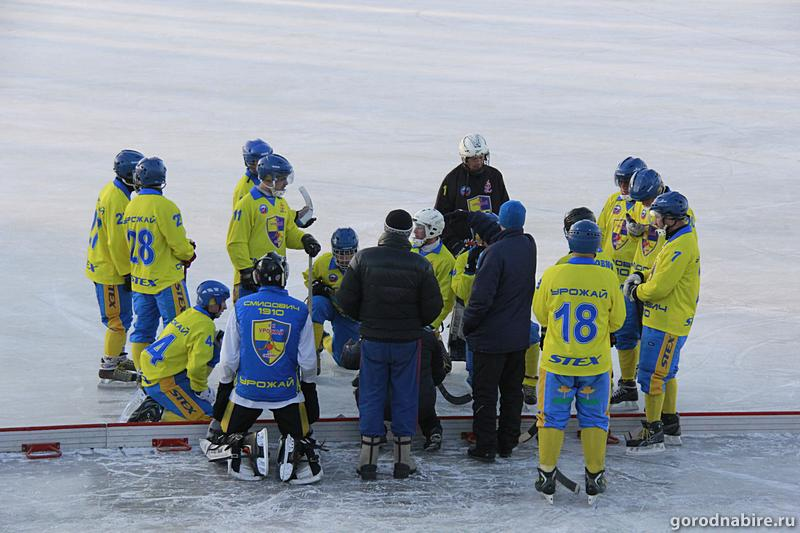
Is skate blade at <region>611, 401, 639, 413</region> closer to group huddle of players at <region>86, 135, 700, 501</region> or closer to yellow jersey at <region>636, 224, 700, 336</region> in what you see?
group huddle of players at <region>86, 135, 700, 501</region>

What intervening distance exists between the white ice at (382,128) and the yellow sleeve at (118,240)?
850 millimetres

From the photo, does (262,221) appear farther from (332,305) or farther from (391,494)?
(391,494)

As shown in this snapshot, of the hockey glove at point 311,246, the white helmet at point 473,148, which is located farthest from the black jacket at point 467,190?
the hockey glove at point 311,246

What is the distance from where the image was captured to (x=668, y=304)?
7352mm

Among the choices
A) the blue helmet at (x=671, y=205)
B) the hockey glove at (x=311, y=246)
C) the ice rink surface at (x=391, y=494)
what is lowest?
the ice rink surface at (x=391, y=494)

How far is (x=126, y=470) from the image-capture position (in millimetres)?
6734

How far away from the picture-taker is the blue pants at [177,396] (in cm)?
731

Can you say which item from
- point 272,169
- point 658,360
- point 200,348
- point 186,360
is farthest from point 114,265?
point 658,360

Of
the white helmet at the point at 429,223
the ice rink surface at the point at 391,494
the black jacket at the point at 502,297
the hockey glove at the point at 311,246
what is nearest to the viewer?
the ice rink surface at the point at 391,494

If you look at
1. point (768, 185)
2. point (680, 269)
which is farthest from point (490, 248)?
point (768, 185)

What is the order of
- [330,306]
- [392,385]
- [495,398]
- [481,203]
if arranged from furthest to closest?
1. [481,203]
2. [330,306]
3. [495,398]
4. [392,385]

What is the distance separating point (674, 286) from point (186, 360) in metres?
3.03

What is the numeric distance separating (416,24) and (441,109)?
10.0 m

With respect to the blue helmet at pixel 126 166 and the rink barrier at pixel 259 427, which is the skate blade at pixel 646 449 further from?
the blue helmet at pixel 126 166
